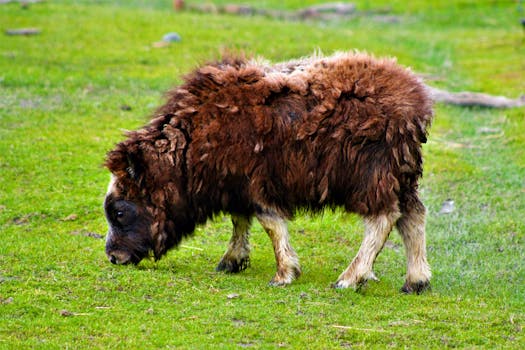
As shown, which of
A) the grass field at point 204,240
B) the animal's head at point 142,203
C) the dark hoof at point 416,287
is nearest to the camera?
the grass field at point 204,240

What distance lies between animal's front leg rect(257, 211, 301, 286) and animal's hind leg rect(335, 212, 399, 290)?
1.60ft

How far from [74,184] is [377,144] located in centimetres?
507

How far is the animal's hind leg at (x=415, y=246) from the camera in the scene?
325 inches

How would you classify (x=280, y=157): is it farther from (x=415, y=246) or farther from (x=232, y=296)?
(x=415, y=246)

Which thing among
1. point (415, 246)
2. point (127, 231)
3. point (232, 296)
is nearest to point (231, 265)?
point (127, 231)

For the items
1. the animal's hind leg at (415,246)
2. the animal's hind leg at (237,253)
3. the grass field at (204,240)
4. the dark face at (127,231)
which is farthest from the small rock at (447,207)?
the dark face at (127,231)

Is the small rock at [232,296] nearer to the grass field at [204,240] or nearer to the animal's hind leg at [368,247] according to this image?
the grass field at [204,240]

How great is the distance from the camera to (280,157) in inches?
322

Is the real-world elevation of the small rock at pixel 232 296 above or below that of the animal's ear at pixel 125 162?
below

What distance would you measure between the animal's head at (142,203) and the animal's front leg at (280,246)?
2.61 ft

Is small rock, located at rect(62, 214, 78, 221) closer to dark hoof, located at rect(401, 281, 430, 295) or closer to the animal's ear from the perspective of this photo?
the animal's ear

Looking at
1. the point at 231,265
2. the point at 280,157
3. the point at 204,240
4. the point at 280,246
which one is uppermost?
the point at 280,157

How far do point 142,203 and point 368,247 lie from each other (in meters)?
2.11

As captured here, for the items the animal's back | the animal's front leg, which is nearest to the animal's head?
the animal's back
